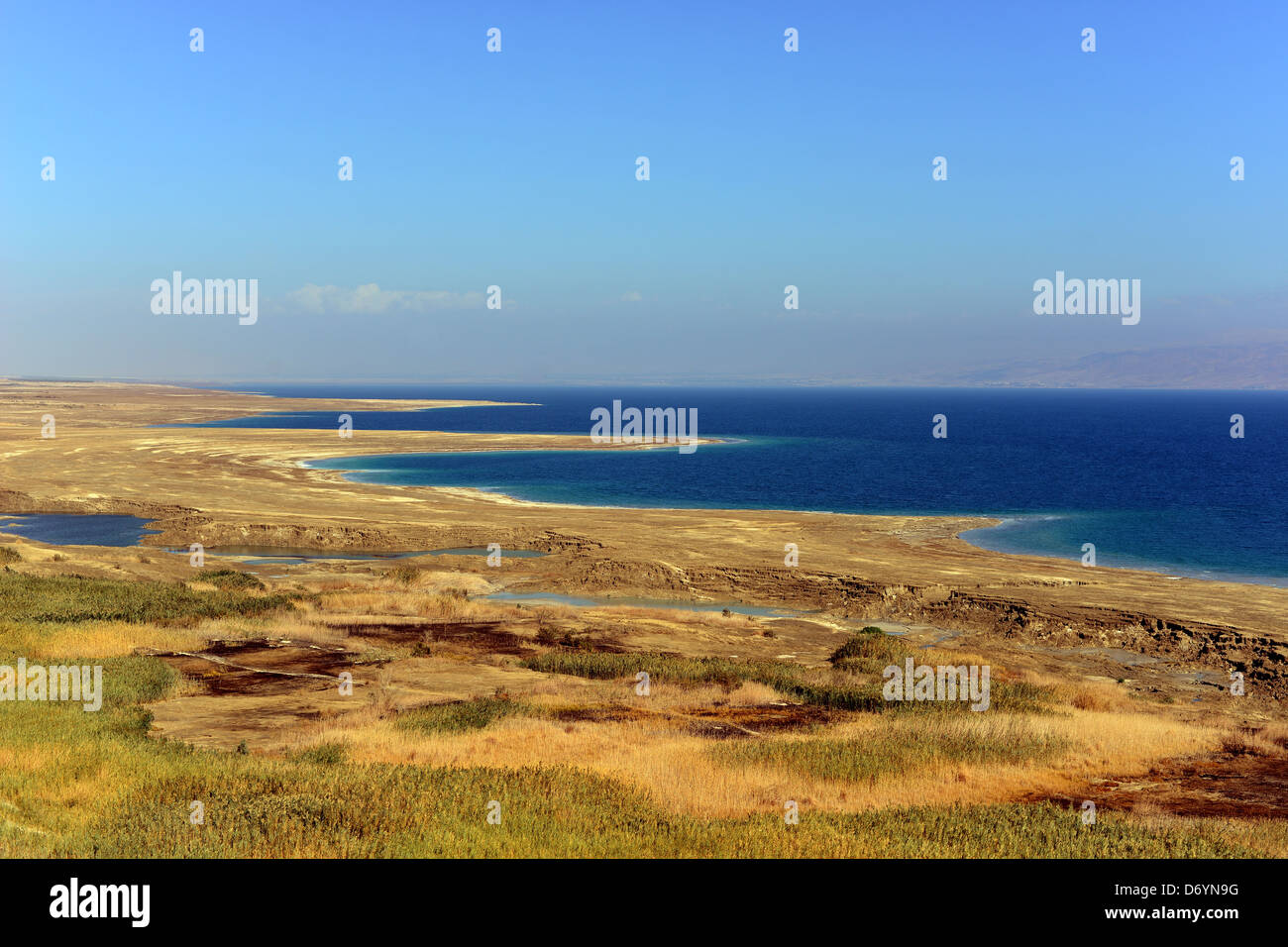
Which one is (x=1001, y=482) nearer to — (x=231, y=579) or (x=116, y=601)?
(x=231, y=579)

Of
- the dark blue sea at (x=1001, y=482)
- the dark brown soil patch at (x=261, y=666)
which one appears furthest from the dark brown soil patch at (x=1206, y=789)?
the dark blue sea at (x=1001, y=482)

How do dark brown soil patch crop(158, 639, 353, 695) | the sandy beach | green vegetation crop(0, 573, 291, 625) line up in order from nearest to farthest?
dark brown soil patch crop(158, 639, 353, 695)
green vegetation crop(0, 573, 291, 625)
the sandy beach

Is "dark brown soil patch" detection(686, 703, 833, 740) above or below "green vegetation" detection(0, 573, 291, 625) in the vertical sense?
below

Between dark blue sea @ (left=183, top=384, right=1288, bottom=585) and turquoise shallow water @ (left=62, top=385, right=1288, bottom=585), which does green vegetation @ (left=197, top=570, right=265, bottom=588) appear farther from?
turquoise shallow water @ (left=62, top=385, right=1288, bottom=585)

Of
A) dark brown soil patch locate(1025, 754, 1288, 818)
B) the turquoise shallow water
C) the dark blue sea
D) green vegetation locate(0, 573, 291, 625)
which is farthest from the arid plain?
the dark blue sea

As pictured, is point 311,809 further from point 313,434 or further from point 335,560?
point 313,434

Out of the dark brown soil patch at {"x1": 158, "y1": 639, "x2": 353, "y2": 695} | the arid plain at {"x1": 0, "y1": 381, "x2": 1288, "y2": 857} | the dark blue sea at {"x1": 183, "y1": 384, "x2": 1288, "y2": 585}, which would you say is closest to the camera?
the arid plain at {"x1": 0, "y1": 381, "x2": 1288, "y2": 857}
